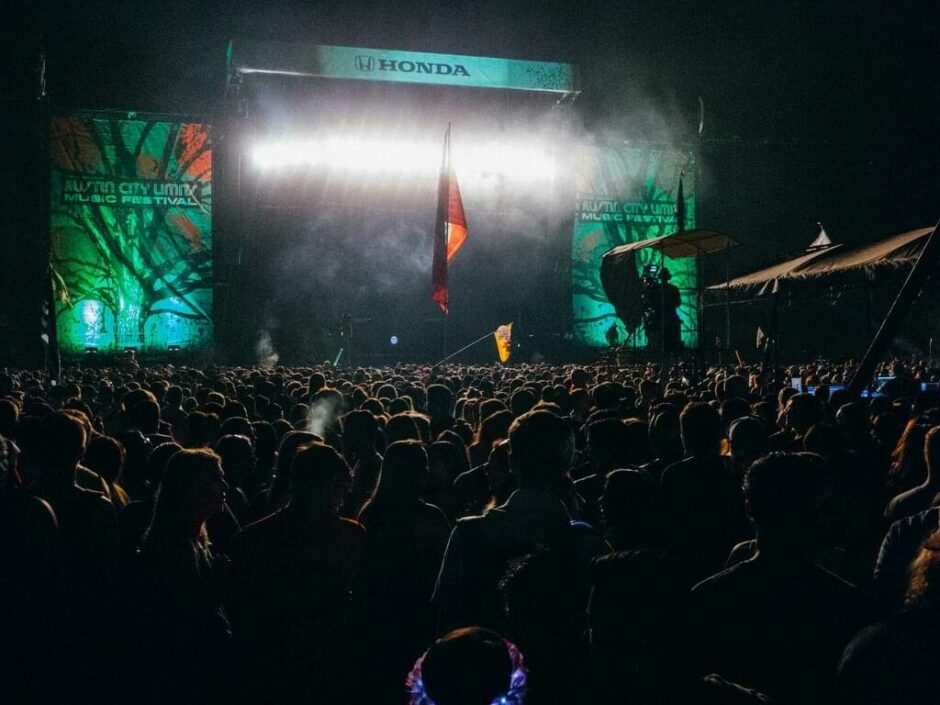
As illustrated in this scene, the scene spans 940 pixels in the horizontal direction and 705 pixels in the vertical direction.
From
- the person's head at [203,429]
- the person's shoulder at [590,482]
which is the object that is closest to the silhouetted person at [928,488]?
the person's shoulder at [590,482]

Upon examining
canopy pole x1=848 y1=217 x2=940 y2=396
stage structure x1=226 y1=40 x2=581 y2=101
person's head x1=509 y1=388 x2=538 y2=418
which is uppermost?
stage structure x1=226 y1=40 x2=581 y2=101

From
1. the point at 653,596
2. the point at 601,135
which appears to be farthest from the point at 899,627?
the point at 601,135

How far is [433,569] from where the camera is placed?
3750 millimetres

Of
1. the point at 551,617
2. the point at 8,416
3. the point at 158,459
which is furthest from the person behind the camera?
the point at 8,416

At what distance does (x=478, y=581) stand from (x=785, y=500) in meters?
1.15

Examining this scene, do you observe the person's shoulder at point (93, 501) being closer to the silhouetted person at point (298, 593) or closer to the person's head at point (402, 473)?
the silhouetted person at point (298, 593)

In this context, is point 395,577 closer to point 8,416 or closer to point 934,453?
point 934,453

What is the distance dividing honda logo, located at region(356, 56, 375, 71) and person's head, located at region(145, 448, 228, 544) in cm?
3063

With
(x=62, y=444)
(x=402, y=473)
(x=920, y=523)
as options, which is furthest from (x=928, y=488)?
(x=62, y=444)

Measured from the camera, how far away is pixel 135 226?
104 ft

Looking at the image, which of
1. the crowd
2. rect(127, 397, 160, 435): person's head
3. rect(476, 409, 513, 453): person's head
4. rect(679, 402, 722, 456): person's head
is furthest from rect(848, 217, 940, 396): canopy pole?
rect(127, 397, 160, 435): person's head

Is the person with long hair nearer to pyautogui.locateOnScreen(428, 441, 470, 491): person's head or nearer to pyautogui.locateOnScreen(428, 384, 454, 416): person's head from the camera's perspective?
pyautogui.locateOnScreen(428, 441, 470, 491): person's head

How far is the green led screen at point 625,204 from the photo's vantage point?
34.5 metres

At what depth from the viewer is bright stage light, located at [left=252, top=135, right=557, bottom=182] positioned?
32.1 meters
